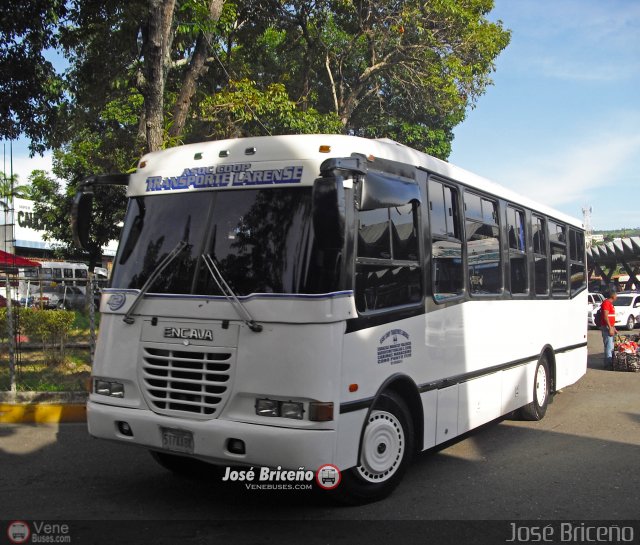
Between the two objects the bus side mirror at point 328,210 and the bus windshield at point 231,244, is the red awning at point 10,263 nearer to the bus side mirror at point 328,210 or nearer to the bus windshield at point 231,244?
the bus windshield at point 231,244

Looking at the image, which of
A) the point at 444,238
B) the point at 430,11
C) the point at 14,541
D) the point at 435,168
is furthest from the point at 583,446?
the point at 430,11

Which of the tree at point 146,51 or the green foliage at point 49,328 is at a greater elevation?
the tree at point 146,51

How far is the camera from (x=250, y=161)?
205 inches

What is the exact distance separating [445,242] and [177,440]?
3118 mm

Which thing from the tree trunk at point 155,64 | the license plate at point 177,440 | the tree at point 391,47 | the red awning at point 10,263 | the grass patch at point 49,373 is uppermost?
the tree at point 391,47

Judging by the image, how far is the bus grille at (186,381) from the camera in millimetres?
4785

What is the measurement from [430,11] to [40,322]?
46.7ft

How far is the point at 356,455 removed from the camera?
190 inches

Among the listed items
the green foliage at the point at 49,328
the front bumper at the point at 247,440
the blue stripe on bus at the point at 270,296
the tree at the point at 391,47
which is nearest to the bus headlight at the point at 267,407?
the front bumper at the point at 247,440

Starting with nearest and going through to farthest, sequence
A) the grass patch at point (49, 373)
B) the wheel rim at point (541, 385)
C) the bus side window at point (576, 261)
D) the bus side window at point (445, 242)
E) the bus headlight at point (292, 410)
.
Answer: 1. the bus headlight at point (292, 410)
2. the bus side window at point (445, 242)
3. the wheel rim at point (541, 385)
4. the grass patch at point (49, 373)
5. the bus side window at point (576, 261)

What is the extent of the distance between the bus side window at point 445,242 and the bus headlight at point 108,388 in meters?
2.84

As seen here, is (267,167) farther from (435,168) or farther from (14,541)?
(14,541)

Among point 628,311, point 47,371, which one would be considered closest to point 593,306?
point 628,311

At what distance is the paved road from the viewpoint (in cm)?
505
